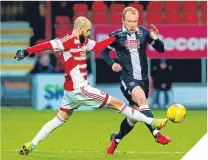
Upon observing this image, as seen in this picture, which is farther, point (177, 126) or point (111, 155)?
point (177, 126)

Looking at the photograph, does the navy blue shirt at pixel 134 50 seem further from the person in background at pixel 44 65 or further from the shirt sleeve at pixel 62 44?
the person in background at pixel 44 65

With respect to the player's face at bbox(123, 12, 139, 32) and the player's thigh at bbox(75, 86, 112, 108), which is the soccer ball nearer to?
the player's thigh at bbox(75, 86, 112, 108)

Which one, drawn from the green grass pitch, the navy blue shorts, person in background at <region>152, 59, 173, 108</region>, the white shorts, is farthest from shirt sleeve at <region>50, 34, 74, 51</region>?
person in background at <region>152, 59, 173, 108</region>

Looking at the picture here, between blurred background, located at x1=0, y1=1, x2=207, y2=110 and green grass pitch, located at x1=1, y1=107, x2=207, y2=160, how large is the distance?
1.78 metres

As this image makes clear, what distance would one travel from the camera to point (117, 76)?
2564cm

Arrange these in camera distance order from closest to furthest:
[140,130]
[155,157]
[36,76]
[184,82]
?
[155,157] → [140,130] → [36,76] → [184,82]

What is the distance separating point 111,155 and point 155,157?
0.69 meters

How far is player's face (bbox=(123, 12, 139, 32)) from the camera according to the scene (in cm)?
1243

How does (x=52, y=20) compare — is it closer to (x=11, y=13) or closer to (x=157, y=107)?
(x=11, y=13)

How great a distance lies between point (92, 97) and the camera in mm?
12016

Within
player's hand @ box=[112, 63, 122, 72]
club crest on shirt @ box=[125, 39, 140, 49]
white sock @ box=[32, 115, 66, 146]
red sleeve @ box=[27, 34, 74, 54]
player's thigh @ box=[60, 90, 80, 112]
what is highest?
red sleeve @ box=[27, 34, 74, 54]

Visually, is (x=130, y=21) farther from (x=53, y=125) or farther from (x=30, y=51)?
(x=53, y=125)

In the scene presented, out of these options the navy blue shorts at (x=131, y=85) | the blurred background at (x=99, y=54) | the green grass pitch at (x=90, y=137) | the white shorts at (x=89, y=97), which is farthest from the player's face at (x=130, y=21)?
the blurred background at (x=99, y=54)

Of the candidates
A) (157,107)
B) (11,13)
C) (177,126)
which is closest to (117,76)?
(157,107)
